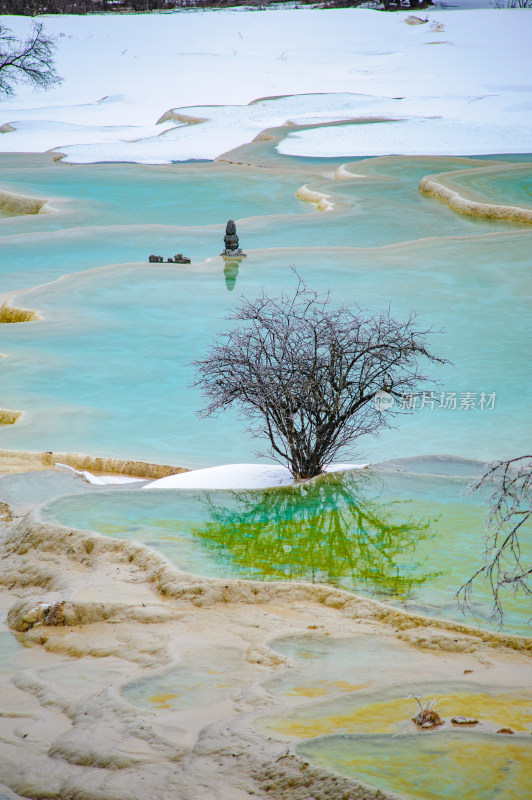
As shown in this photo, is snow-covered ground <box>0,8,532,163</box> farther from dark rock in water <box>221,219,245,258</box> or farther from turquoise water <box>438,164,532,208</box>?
dark rock in water <box>221,219,245,258</box>

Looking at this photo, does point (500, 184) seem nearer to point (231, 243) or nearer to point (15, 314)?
point (231, 243)

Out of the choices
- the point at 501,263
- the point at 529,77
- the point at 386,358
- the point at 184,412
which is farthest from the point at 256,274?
the point at 529,77

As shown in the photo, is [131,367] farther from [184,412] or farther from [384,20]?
[384,20]

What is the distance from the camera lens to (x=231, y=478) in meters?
9.01

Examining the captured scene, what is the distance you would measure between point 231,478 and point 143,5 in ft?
192

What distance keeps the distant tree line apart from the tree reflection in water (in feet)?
188

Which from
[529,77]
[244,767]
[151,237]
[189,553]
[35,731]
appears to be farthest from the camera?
[529,77]

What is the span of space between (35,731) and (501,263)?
15.1 m

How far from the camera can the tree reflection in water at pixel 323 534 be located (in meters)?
6.68

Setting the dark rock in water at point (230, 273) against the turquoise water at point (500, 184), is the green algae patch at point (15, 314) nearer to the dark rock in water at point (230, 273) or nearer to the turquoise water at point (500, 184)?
the dark rock in water at point (230, 273)

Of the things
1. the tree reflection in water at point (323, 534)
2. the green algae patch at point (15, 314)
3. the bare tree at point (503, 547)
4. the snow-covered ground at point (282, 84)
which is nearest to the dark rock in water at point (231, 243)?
the green algae patch at point (15, 314)

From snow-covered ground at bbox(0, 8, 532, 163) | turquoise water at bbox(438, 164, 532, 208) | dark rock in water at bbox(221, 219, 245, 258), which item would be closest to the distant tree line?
snow-covered ground at bbox(0, 8, 532, 163)

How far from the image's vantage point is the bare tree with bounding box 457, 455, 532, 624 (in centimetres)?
404

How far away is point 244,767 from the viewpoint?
374cm
